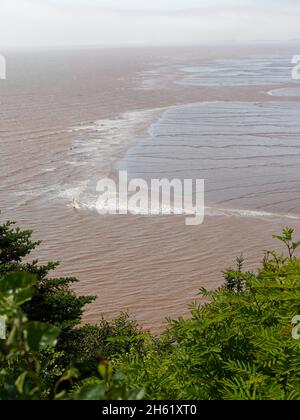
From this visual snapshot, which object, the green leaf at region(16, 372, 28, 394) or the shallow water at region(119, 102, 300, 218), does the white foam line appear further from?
the green leaf at region(16, 372, 28, 394)

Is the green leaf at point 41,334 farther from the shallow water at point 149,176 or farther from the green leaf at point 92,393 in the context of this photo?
the shallow water at point 149,176

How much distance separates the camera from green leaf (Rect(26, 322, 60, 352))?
910mm

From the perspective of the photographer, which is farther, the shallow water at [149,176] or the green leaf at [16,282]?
the shallow water at [149,176]

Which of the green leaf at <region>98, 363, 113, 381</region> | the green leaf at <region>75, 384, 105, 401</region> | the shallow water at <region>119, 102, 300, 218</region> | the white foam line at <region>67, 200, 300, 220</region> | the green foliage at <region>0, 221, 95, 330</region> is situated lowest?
the green leaf at <region>75, 384, 105, 401</region>

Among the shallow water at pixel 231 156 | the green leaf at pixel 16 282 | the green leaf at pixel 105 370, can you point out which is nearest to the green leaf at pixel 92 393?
the green leaf at pixel 105 370

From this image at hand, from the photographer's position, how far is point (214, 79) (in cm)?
6103

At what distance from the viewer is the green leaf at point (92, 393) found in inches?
36.6

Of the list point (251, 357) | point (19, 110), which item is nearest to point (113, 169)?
point (19, 110)

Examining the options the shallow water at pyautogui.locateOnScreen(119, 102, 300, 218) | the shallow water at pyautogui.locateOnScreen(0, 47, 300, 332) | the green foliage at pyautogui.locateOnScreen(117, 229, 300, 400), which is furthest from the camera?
the shallow water at pyautogui.locateOnScreen(119, 102, 300, 218)

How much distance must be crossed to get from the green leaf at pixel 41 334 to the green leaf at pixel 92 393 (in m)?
0.11

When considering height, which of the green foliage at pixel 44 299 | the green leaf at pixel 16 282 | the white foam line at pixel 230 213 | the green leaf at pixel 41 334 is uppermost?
the white foam line at pixel 230 213

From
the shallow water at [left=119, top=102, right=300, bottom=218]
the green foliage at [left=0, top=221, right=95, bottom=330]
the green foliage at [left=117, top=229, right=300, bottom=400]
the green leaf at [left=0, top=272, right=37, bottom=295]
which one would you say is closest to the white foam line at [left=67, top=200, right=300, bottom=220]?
the shallow water at [left=119, top=102, right=300, bottom=218]

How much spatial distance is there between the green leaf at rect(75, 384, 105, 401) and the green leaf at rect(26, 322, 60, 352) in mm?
110

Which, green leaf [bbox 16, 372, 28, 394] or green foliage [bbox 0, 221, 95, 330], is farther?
green foliage [bbox 0, 221, 95, 330]
